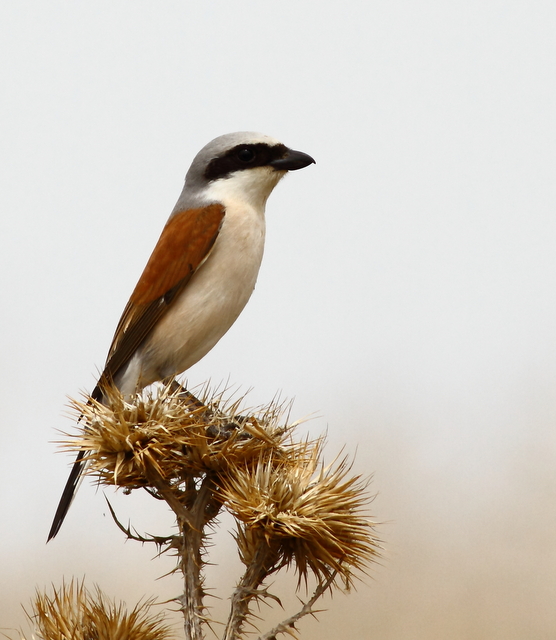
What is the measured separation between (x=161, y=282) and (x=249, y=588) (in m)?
1.71

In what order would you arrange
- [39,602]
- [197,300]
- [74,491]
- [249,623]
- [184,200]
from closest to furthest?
[249,623] → [39,602] → [74,491] → [197,300] → [184,200]

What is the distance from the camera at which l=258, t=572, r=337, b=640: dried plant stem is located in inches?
80.8

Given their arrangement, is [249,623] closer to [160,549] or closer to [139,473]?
[160,549]

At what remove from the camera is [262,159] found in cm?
364

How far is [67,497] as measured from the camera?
9.52 ft

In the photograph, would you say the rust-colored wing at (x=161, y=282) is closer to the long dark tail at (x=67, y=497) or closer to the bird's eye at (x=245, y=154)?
the bird's eye at (x=245, y=154)

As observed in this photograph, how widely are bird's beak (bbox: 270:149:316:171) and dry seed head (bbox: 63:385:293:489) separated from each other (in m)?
1.68

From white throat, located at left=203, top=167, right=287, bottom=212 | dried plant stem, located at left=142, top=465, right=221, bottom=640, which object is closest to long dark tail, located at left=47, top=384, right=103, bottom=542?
dried plant stem, located at left=142, top=465, right=221, bottom=640

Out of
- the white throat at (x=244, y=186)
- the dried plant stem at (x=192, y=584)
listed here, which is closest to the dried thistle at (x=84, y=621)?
the dried plant stem at (x=192, y=584)

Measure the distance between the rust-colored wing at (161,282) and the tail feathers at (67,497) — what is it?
0.58 m

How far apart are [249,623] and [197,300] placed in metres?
1.69

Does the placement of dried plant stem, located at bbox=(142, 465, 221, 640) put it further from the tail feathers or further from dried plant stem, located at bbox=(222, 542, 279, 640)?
the tail feathers

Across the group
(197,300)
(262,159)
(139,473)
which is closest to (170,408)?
(139,473)

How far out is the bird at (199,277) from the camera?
342 cm
